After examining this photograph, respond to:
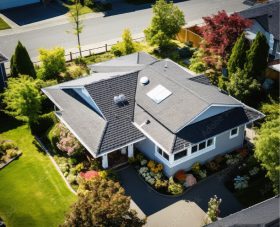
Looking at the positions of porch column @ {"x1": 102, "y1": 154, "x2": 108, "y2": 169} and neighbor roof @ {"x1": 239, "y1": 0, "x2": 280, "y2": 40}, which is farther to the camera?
neighbor roof @ {"x1": 239, "y1": 0, "x2": 280, "y2": 40}

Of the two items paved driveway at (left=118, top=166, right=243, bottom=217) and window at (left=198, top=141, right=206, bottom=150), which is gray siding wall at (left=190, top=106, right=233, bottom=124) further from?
paved driveway at (left=118, top=166, right=243, bottom=217)

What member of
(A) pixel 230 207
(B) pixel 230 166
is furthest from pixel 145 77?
(A) pixel 230 207

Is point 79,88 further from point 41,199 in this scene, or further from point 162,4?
point 162,4

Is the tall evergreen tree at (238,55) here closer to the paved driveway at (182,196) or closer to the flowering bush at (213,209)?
the paved driveway at (182,196)

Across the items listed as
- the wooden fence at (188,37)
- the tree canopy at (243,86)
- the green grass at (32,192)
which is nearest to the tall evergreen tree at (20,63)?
the green grass at (32,192)

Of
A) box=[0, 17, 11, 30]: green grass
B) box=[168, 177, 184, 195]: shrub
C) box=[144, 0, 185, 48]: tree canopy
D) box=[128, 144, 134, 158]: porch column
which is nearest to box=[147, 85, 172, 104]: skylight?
box=[128, 144, 134, 158]: porch column
